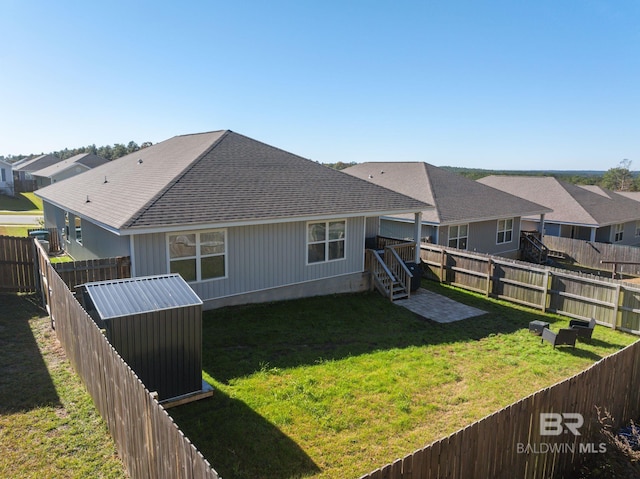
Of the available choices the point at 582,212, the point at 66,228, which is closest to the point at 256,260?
the point at 66,228

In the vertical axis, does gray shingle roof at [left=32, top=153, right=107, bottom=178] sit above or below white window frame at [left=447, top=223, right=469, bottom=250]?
above

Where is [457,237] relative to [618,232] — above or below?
above

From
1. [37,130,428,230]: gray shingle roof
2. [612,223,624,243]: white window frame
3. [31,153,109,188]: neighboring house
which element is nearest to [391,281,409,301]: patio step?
[37,130,428,230]: gray shingle roof

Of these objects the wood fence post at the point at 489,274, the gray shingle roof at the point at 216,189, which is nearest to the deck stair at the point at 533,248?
the wood fence post at the point at 489,274

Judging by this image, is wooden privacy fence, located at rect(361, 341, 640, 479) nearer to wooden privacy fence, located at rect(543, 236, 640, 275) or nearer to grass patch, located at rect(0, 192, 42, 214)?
wooden privacy fence, located at rect(543, 236, 640, 275)

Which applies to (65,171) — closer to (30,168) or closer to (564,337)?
(30,168)

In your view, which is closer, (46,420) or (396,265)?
(46,420)

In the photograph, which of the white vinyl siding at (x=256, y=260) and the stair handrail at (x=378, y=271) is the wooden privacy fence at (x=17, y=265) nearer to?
the white vinyl siding at (x=256, y=260)
